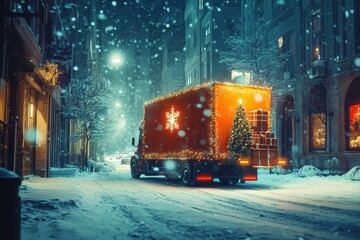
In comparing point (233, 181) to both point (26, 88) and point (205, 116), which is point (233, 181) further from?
point (26, 88)

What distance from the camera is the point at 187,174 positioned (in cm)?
1800

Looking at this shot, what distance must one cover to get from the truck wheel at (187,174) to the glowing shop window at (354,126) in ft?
34.0

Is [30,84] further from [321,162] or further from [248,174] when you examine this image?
[321,162]

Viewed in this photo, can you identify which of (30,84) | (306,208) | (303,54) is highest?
(303,54)

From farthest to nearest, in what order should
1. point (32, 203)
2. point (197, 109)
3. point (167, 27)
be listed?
1. point (167, 27)
2. point (197, 109)
3. point (32, 203)

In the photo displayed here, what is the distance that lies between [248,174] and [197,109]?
341 cm

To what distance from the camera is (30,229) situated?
6852mm

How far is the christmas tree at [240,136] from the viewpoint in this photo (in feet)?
54.1

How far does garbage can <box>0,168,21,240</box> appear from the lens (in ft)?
16.9

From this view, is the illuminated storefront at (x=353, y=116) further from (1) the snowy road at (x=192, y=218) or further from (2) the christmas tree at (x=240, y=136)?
(1) the snowy road at (x=192, y=218)

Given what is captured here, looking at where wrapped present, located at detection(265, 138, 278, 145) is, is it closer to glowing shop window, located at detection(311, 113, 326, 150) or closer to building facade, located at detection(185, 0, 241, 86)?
glowing shop window, located at detection(311, 113, 326, 150)

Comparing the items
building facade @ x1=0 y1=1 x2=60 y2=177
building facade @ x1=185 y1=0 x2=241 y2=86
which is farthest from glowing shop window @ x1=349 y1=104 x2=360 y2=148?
building facade @ x1=185 y1=0 x2=241 y2=86

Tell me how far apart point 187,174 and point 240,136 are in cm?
304

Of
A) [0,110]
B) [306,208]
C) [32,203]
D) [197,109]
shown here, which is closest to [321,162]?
[197,109]
